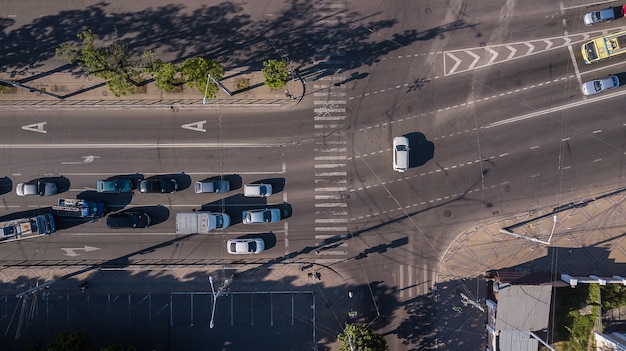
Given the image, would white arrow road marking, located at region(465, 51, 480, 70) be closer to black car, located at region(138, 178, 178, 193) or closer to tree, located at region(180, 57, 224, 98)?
tree, located at region(180, 57, 224, 98)

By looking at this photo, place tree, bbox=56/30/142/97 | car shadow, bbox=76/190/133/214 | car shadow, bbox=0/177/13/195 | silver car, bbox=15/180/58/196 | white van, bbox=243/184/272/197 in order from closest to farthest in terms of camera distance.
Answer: tree, bbox=56/30/142/97
silver car, bbox=15/180/58/196
white van, bbox=243/184/272/197
car shadow, bbox=0/177/13/195
car shadow, bbox=76/190/133/214

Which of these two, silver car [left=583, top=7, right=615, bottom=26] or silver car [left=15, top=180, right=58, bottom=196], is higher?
silver car [left=583, top=7, right=615, bottom=26]

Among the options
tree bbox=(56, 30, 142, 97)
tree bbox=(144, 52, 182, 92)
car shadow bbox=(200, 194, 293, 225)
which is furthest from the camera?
car shadow bbox=(200, 194, 293, 225)

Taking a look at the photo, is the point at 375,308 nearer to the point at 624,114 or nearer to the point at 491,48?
the point at 491,48

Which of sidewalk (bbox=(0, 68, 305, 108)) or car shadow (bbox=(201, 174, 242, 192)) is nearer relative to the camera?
sidewalk (bbox=(0, 68, 305, 108))

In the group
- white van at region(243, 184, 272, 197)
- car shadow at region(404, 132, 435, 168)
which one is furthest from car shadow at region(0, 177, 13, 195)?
car shadow at region(404, 132, 435, 168)

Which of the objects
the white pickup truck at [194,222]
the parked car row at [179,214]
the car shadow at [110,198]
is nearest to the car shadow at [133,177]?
the parked car row at [179,214]

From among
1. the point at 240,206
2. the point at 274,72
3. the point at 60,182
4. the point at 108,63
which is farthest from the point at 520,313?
the point at 60,182

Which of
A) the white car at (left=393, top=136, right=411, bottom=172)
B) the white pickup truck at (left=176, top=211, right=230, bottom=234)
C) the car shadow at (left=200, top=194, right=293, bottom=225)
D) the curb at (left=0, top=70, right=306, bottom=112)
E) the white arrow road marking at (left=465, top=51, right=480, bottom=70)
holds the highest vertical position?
the white arrow road marking at (left=465, top=51, right=480, bottom=70)

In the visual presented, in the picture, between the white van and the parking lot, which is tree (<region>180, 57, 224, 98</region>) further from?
the parking lot

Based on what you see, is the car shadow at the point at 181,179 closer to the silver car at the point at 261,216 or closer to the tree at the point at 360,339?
the silver car at the point at 261,216
